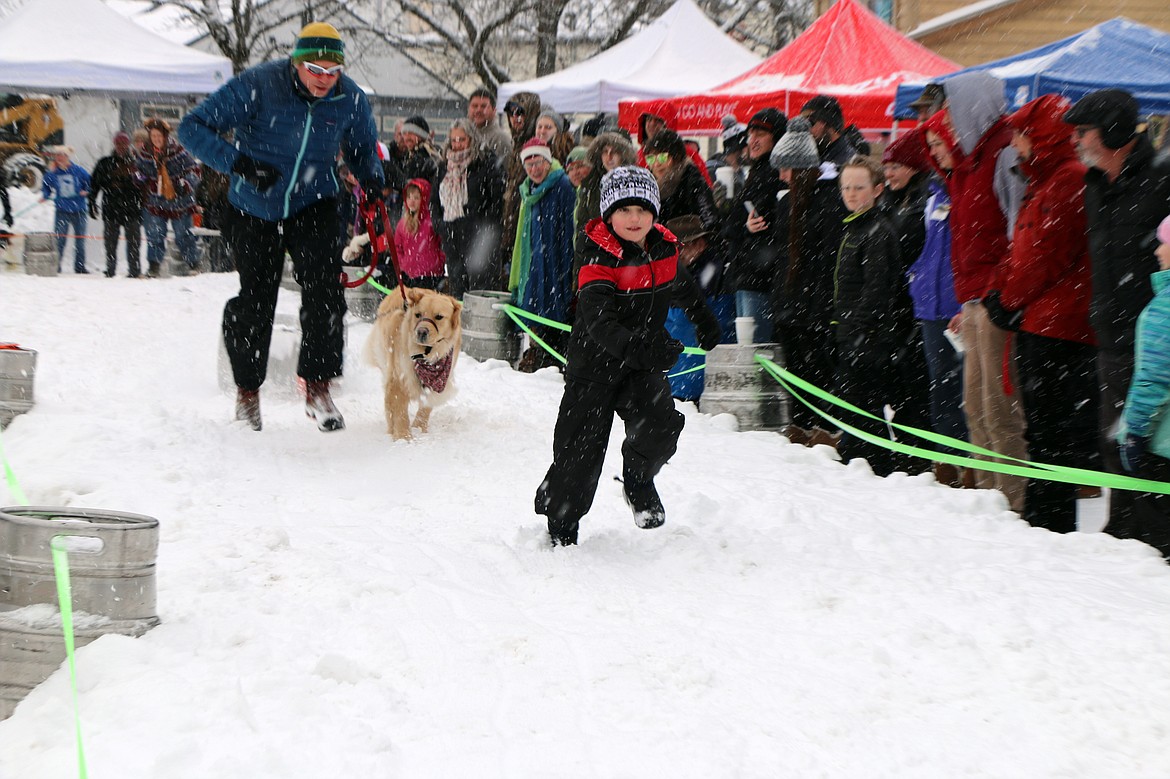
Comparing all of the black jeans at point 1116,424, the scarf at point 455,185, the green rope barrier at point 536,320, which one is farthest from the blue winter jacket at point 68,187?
the black jeans at point 1116,424

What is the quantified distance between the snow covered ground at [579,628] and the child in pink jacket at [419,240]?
4641 mm

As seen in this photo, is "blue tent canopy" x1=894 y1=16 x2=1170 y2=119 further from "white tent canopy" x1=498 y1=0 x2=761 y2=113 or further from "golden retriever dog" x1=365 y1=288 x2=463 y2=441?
"white tent canopy" x1=498 y1=0 x2=761 y2=113

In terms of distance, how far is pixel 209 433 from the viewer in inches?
238

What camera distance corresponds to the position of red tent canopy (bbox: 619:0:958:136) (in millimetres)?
11180

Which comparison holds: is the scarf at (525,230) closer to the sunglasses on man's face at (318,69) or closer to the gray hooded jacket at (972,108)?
the sunglasses on man's face at (318,69)

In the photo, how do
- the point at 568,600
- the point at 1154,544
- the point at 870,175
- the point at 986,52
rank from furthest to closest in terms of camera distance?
the point at 986,52 < the point at 870,175 < the point at 1154,544 < the point at 568,600

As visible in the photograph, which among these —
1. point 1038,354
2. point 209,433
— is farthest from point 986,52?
point 209,433

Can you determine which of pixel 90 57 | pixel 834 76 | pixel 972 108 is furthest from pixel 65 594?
pixel 90 57

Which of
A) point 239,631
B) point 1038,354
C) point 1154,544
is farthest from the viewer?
point 1038,354

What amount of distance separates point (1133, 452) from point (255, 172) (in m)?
4.46

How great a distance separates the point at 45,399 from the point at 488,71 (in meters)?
22.2

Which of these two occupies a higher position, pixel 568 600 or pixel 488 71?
pixel 488 71

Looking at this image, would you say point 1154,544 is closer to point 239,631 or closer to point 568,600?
point 568,600

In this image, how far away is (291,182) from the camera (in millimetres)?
5934
